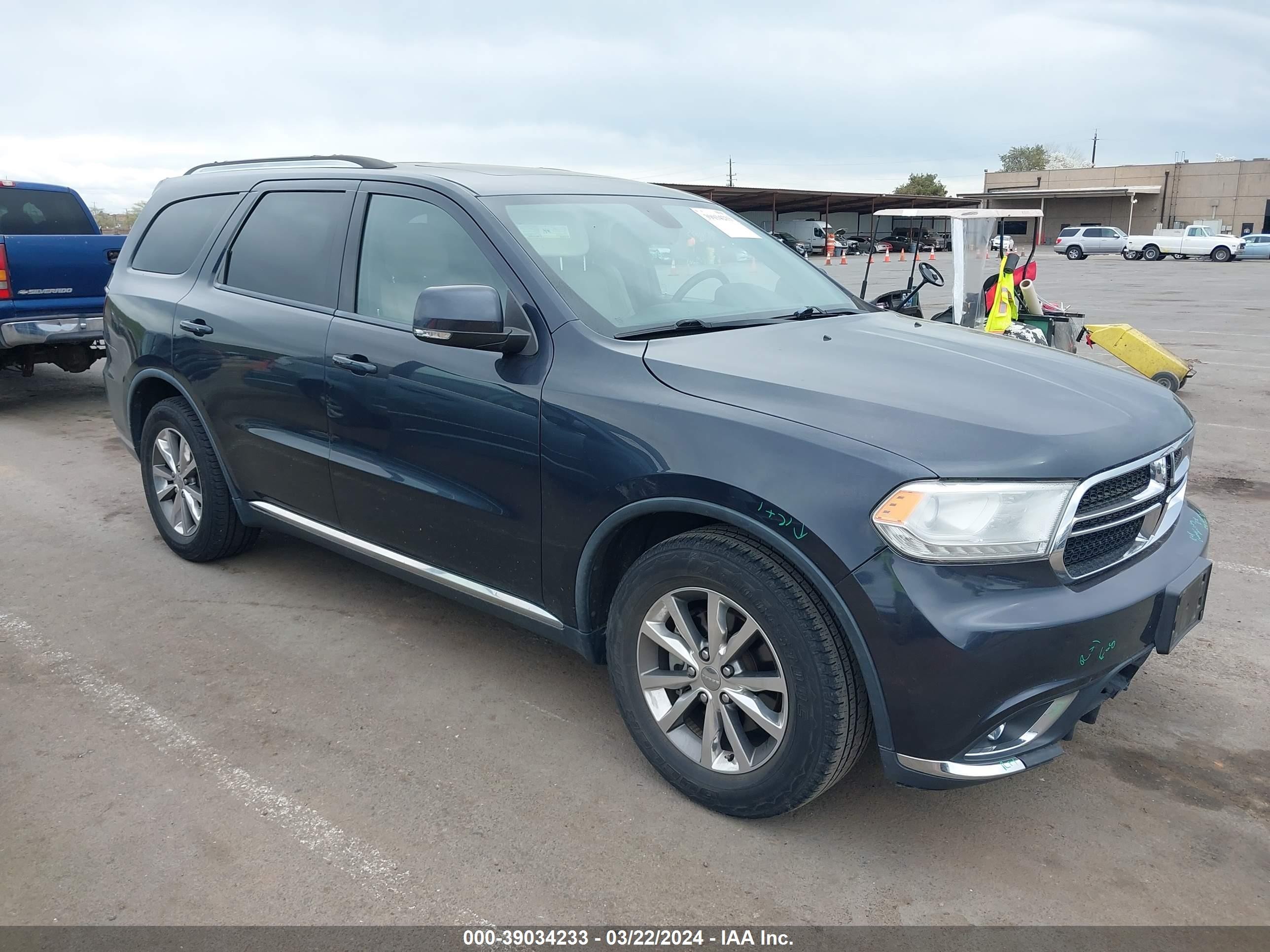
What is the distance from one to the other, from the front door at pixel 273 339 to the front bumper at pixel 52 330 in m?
4.31

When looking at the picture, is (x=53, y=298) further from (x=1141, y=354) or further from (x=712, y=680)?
(x=1141, y=354)

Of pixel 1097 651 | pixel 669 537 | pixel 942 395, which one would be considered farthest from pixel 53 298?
pixel 1097 651

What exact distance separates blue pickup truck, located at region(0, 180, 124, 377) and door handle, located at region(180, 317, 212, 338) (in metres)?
4.41

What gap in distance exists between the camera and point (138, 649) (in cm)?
398

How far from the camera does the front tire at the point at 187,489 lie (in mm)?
4551

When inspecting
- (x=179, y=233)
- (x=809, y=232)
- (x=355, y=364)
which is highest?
(x=179, y=233)

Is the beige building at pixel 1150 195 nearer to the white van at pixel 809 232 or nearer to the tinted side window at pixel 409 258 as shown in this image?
the white van at pixel 809 232

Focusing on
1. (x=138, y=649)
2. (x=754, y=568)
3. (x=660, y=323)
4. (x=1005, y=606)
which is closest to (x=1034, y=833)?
(x=1005, y=606)

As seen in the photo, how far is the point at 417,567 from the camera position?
3.61m

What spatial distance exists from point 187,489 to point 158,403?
19.0 inches

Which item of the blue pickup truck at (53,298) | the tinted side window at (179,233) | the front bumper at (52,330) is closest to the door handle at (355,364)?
the tinted side window at (179,233)

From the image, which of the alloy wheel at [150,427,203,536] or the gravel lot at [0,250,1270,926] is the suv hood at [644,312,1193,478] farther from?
the alloy wheel at [150,427,203,536]
